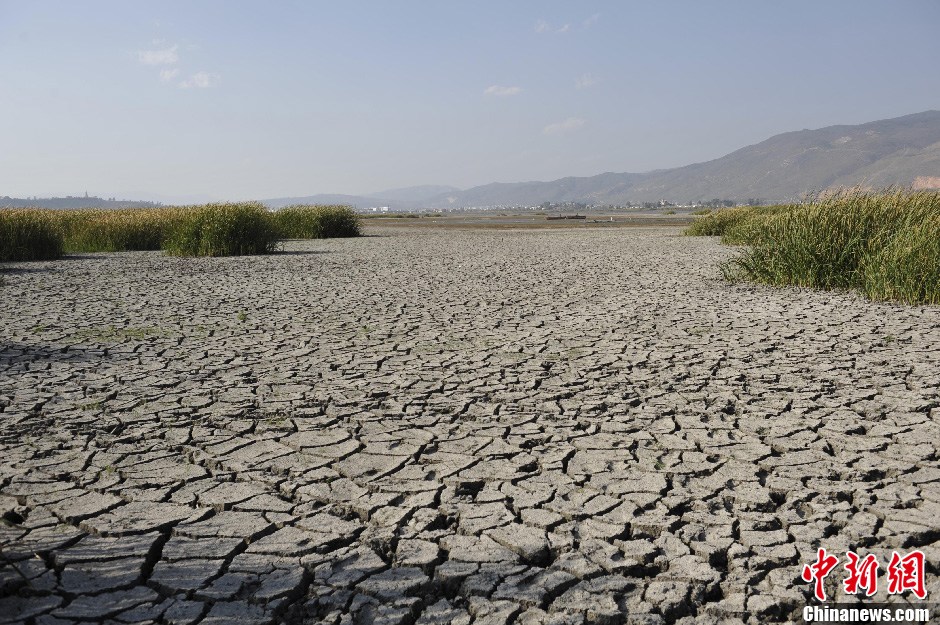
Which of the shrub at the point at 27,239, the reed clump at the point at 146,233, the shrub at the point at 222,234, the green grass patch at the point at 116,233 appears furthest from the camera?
the green grass patch at the point at 116,233

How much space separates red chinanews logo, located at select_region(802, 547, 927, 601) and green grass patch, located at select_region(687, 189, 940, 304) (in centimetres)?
679

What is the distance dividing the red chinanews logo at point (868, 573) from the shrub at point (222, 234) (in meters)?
16.7

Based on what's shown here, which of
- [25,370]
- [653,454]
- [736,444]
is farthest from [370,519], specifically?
[25,370]

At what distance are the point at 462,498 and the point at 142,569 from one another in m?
1.26

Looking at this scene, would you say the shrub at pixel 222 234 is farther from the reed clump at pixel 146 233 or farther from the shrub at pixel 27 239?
the shrub at pixel 27 239

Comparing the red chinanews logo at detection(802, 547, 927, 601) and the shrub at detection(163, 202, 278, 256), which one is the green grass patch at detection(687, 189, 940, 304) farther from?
the shrub at detection(163, 202, 278, 256)

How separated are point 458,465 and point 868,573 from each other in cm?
177

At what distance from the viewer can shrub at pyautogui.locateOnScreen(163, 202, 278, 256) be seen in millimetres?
17562

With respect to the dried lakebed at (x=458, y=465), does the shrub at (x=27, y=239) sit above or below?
above

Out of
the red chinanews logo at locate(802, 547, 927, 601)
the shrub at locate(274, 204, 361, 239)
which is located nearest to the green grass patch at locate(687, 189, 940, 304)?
the red chinanews logo at locate(802, 547, 927, 601)

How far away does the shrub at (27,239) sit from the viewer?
1637cm

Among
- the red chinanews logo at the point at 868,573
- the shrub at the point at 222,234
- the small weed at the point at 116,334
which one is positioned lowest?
the red chinanews logo at the point at 868,573

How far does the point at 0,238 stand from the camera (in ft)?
53.3

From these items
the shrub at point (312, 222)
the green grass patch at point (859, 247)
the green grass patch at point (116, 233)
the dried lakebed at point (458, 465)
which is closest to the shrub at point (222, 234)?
the green grass patch at point (116, 233)
